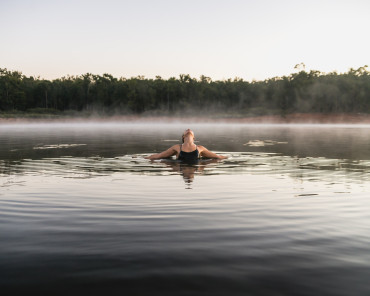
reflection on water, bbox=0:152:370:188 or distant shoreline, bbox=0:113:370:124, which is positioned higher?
distant shoreline, bbox=0:113:370:124

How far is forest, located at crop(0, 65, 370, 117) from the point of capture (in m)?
98.5

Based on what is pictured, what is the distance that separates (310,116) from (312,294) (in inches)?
3791

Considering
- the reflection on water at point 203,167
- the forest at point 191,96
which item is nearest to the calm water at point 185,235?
the reflection on water at point 203,167

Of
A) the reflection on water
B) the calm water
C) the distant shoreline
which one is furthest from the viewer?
the distant shoreline

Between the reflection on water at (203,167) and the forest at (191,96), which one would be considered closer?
the reflection on water at (203,167)

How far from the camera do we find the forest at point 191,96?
9850cm

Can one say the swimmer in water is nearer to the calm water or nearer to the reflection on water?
the reflection on water

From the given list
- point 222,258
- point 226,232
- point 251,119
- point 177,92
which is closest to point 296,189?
point 226,232

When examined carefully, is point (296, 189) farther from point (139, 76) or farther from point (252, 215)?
point (139, 76)

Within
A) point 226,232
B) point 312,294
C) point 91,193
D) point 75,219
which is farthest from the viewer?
point 91,193

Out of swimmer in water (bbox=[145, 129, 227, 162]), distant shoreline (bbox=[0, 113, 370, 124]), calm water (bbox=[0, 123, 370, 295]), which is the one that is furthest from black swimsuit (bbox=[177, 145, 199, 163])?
distant shoreline (bbox=[0, 113, 370, 124])

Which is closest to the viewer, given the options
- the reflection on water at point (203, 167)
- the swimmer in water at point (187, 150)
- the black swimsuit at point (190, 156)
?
the reflection on water at point (203, 167)

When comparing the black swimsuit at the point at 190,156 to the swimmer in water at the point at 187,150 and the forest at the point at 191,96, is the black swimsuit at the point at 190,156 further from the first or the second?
the forest at the point at 191,96

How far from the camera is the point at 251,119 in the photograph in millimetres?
96188
